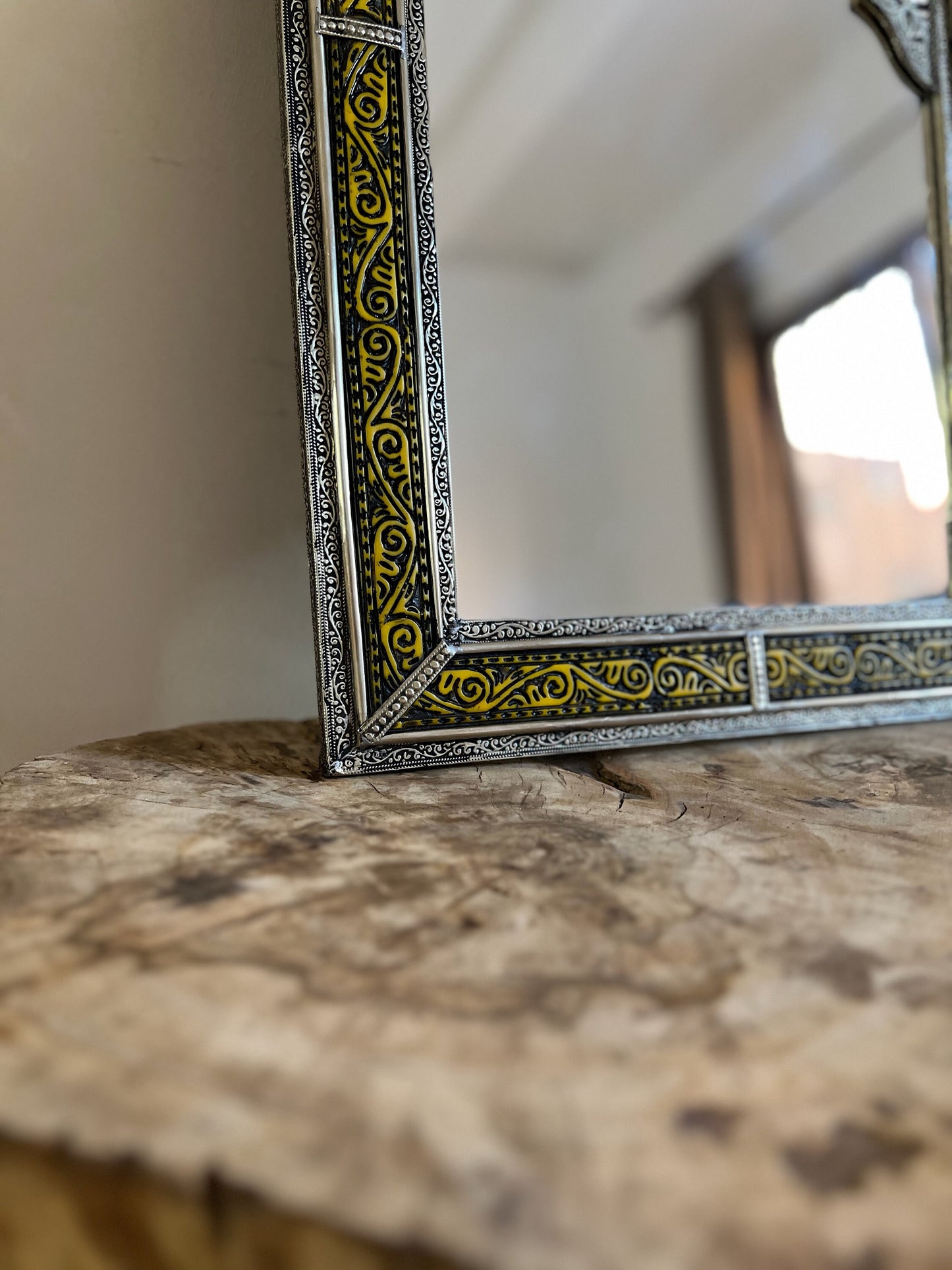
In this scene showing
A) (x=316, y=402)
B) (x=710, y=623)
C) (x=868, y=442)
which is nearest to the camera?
(x=316, y=402)

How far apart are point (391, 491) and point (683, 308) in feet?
1.52

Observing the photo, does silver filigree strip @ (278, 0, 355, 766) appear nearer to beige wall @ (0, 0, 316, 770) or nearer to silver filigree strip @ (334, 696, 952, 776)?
silver filigree strip @ (334, 696, 952, 776)

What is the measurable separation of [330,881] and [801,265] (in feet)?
3.34

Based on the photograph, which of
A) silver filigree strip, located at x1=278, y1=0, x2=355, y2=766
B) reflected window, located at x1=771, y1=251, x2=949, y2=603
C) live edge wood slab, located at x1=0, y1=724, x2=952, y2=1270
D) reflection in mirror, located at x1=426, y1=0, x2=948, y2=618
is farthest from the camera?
reflected window, located at x1=771, y1=251, x2=949, y2=603

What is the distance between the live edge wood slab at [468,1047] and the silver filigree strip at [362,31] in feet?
2.49

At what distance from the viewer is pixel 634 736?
36.2 inches

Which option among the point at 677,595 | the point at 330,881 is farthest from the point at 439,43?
the point at 330,881

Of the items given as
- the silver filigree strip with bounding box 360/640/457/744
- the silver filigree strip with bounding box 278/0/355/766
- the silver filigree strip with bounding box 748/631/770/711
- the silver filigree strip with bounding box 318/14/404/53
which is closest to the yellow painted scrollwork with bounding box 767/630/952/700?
the silver filigree strip with bounding box 748/631/770/711

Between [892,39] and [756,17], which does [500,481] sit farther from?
[892,39]

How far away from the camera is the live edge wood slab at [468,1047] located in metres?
0.27

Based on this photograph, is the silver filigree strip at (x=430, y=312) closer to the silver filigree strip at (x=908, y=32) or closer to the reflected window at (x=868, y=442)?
the reflected window at (x=868, y=442)

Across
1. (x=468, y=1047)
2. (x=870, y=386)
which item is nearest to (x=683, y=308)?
(x=870, y=386)

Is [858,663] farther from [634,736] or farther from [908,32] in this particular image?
[908,32]

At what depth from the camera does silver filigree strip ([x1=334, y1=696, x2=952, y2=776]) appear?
814 millimetres
